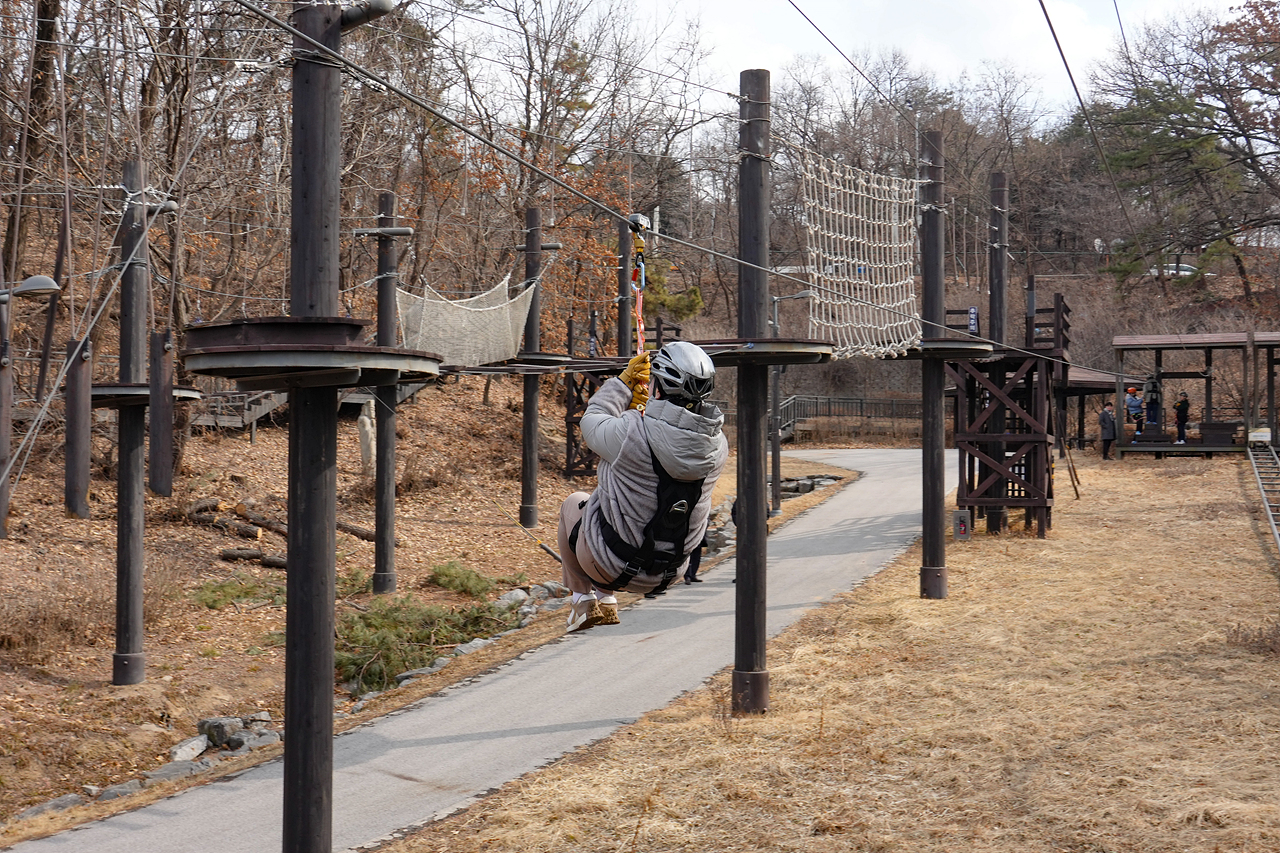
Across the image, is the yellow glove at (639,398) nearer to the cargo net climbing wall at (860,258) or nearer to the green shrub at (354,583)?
the cargo net climbing wall at (860,258)

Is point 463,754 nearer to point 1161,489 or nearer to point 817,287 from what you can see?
point 817,287

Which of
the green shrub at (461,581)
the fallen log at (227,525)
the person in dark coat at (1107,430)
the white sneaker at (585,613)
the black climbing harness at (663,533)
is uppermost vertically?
the person in dark coat at (1107,430)

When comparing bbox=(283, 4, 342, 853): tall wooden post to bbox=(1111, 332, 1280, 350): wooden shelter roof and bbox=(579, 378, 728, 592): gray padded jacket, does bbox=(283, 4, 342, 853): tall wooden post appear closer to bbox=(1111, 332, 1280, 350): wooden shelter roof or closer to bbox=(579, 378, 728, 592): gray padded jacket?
bbox=(579, 378, 728, 592): gray padded jacket

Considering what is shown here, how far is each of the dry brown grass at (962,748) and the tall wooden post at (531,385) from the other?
8.68 m

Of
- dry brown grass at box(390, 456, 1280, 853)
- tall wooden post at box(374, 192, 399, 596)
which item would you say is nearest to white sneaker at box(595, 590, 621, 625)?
dry brown grass at box(390, 456, 1280, 853)

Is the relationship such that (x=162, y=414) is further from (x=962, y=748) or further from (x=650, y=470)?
(x=962, y=748)

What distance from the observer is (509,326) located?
18.5 m

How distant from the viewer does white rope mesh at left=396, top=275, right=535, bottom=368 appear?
16266mm

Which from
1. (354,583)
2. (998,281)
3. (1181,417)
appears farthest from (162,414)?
(1181,417)

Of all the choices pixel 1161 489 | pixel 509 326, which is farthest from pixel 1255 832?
pixel 1161 489

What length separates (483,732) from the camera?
30.9 feet

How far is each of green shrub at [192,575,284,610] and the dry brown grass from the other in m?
7.21

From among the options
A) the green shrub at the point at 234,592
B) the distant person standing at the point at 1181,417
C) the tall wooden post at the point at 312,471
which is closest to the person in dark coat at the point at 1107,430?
the distant person standing at the point at 1181,417

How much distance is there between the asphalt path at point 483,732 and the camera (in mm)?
7551
